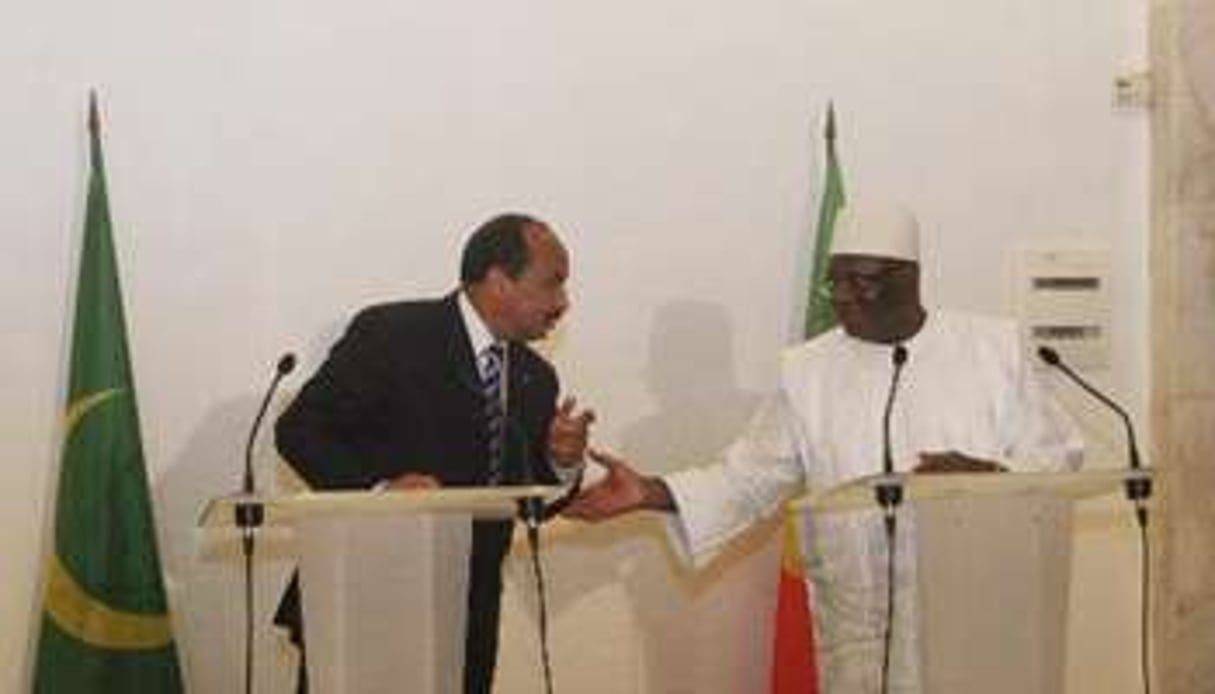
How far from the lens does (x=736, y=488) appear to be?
3.70 m

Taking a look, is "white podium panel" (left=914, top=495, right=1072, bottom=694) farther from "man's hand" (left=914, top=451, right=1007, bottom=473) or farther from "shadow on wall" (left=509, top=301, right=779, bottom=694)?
"shadow on wall" (left=509, top=301, right=779, bottom=694)

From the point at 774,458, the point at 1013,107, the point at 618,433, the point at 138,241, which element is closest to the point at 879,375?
the point at 774,458

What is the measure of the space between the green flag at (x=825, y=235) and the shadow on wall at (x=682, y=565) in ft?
0.79

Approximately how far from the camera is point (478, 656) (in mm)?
3551

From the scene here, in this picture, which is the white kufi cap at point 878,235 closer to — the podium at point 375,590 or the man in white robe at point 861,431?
the man in white robe at point 861,431

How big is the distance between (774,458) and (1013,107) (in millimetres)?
1386

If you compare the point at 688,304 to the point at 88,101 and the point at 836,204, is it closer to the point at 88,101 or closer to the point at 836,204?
the point at 836,204

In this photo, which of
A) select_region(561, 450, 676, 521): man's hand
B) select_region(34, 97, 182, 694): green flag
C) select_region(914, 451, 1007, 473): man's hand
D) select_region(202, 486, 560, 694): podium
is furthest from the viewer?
select_region(34, 97, 182, 694): green flag

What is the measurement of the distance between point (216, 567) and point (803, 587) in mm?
1510

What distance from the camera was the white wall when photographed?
4.03 meters

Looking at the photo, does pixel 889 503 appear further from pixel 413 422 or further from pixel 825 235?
pixel 825 235

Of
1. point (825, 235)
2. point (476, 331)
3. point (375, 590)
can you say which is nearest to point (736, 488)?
point (476, 331)

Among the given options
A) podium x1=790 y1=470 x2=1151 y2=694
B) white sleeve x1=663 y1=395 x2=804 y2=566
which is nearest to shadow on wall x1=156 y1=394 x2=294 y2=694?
white sleeve x1=663 y1=395 x2=804 y2=566

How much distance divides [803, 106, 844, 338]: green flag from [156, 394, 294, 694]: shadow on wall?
55.6 inches
